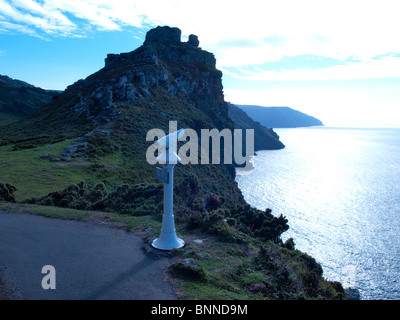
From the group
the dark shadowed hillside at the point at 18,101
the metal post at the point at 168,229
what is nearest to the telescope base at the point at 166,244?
the metal post at the point at 168,229

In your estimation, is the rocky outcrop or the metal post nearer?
the metal post

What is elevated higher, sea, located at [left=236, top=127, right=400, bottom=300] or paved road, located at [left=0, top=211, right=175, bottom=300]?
paved road, located at [left=0, top=211, right=175, bottom=300]

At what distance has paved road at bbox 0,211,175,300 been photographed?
6.07 meters

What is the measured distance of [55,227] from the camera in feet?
32.4

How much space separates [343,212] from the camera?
50250 mm

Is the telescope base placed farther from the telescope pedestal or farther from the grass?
the grass

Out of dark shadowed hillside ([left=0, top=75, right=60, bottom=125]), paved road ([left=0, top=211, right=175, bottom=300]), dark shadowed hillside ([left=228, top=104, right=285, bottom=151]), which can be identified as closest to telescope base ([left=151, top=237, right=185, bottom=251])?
paved road ([left=0, top=211, right=175, bottom=300])

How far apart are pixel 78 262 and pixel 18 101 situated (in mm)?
89112

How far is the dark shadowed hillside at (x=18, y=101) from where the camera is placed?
7607cm

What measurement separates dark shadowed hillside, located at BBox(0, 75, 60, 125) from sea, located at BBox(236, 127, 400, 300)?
172ft

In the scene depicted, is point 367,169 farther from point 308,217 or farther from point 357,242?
point 357,242

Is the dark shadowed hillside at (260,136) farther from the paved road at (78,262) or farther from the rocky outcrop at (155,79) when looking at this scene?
the paved road at (78,262)

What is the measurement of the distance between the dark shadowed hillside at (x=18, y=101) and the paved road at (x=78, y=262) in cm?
6134

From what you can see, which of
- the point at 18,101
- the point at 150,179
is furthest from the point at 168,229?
the point at 18,101
